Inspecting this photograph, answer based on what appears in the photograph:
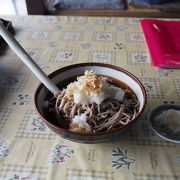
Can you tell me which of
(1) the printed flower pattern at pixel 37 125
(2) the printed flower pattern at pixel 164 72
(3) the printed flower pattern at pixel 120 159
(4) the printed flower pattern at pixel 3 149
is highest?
(4) the printed flower pattern at pixel 3 149

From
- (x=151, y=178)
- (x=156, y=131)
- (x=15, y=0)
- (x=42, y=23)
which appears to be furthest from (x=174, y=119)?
(x=15, y=0)

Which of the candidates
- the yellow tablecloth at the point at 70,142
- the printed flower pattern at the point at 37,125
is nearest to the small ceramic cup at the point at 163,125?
the yellow tablecloth at the point at 70,142

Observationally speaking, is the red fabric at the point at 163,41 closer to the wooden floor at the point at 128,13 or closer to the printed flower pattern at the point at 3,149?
the printed flower pattern at the point at 3,149

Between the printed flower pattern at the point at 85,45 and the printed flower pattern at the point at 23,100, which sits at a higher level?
the printed flower pattern at the point at 23,100

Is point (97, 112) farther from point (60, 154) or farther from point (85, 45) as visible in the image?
point (85, 45)

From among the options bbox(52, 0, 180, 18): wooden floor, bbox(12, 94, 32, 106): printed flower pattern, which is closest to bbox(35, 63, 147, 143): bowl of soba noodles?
bbox(12, 94, 32, 106): printed flower pattern

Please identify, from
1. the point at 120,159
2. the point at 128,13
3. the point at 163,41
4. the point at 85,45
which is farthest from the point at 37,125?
the point at 128,13
